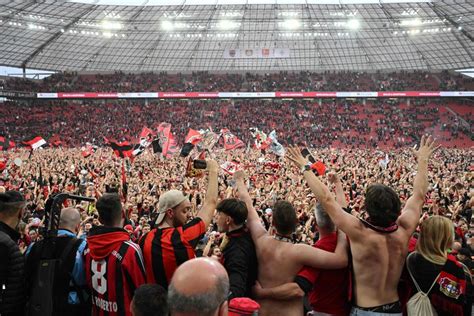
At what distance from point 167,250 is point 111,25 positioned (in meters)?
48.2

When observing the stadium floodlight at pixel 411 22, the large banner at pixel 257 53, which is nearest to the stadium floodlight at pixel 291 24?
the large banner at pixel 257 53

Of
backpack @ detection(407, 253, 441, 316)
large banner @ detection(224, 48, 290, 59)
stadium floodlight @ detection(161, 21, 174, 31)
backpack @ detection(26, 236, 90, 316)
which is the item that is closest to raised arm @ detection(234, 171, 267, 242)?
backpack @ detection(407, 253, 441, 316)

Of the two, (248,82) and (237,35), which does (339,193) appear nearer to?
(237,35)

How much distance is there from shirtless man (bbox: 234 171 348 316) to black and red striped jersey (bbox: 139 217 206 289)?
470 millimetres

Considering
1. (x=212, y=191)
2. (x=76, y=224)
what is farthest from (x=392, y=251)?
(x=76, y=224)

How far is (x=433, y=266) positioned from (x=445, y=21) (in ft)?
160

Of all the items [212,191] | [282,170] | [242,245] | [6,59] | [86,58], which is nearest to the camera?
[242,245]

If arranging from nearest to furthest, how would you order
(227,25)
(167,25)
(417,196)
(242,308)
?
(242,308)
(417,196)
(167,25)
(227,25)

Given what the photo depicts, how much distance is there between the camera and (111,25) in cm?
4644

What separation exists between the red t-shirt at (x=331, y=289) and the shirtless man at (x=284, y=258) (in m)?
0.12

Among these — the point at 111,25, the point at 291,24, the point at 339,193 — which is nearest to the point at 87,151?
the point at 339,193

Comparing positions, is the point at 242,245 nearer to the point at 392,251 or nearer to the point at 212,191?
the point at 212,191

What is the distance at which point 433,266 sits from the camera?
104 inches

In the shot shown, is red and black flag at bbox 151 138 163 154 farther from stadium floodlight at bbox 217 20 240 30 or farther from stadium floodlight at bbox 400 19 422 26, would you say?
stadium floodlight at bbox 400 19 422 26
